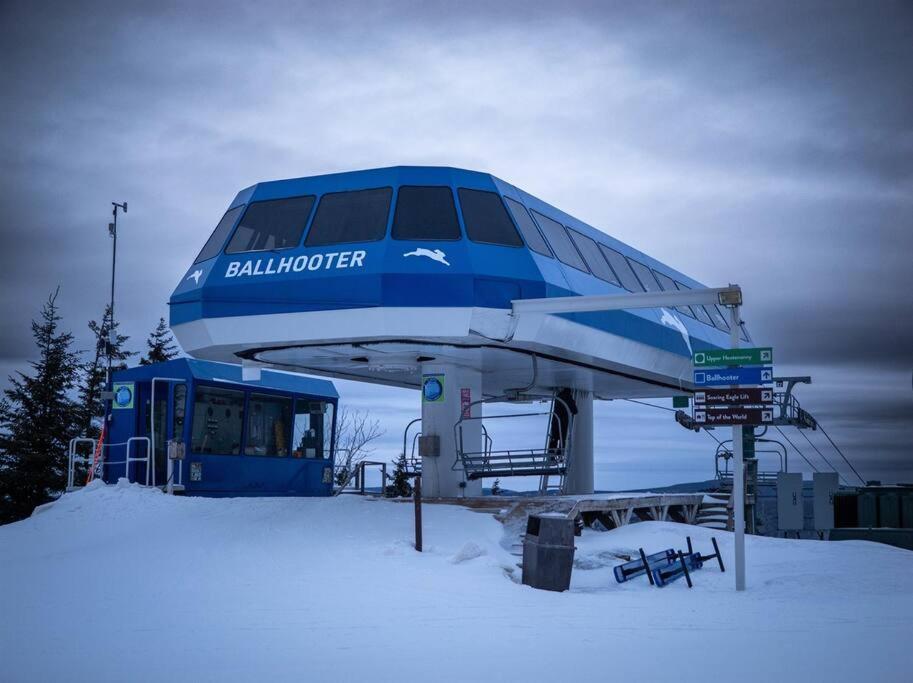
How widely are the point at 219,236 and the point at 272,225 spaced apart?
1.38 metres

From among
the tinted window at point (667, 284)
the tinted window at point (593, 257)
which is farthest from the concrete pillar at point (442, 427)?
the tinted window at point (667, 284)

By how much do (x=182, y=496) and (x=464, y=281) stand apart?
841 cm

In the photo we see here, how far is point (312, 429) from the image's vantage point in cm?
2547

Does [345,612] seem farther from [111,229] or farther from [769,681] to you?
[111,229]

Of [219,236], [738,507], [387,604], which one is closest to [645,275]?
[219,236]

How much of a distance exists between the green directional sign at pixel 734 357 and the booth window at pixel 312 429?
13.4 m

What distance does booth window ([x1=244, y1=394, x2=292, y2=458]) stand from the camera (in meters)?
23.3

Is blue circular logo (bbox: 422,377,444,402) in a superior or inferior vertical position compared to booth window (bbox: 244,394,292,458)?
superior

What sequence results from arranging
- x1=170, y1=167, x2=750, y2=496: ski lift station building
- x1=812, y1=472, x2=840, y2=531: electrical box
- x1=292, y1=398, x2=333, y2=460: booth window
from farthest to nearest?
x1=812, y1=472, x2=840, y2=531: electrical box → x1=292, y1=398, x2=333, y2=460: booth window → x1=170, y1=167, x2=750, y2=496: ski lift station building

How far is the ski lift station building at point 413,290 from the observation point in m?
16.6

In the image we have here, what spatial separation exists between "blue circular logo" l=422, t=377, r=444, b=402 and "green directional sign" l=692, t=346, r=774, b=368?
694cm

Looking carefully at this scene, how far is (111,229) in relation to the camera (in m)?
26.3

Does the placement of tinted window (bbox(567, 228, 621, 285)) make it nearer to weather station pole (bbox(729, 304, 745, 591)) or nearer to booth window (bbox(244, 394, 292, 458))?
weather station pole (bbox(729, 304, 745, 591))

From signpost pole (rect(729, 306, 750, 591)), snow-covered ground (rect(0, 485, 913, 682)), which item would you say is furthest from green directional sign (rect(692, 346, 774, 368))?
snow-covered ground (rect(0, 485, 913, 682))
